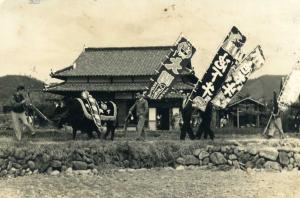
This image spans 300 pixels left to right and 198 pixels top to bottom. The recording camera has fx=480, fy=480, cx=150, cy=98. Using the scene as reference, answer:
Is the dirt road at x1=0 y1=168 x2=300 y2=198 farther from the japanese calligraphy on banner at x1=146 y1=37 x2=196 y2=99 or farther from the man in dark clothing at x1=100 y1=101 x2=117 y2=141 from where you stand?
the japanese calligraphy on banner at x1=146 y1=37 x2=196 y2=99

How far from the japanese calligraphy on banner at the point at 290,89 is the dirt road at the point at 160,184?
5.19 meters

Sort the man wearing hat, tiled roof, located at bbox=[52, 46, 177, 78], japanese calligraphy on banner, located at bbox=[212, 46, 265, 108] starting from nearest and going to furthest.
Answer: the man wearing hat < japanese calligraphy on banner, located at bbox=[212, 46, 265, 108] < tiled roof, located at bbox=[52, 46, 177, 78]

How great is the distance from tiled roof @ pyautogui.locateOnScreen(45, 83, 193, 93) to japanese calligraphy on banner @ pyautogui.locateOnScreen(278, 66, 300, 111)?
13.5 meters

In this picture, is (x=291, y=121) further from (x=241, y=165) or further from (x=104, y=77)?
(x=241, y=165)

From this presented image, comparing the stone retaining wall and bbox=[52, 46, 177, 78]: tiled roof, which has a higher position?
bbox=[52, 46, 177, 78]: tiled roof

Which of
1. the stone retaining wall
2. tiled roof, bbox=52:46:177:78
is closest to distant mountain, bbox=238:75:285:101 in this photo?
tiled roof, bbox=52:46:177:78

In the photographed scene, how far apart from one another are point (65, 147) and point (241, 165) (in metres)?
5.24

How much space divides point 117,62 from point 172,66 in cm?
1594

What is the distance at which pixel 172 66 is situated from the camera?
21062mm

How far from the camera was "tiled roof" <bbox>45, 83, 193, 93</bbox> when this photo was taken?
3244cm

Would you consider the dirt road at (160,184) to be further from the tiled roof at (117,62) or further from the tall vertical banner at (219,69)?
the tiled roof at (117,62)

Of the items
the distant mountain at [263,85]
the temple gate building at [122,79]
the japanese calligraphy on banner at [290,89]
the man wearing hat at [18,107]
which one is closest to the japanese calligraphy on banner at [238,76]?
the japanese calligraphy on banner at [290,89]

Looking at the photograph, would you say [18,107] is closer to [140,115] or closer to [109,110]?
[109,110]

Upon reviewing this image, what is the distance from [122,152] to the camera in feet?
46.9
